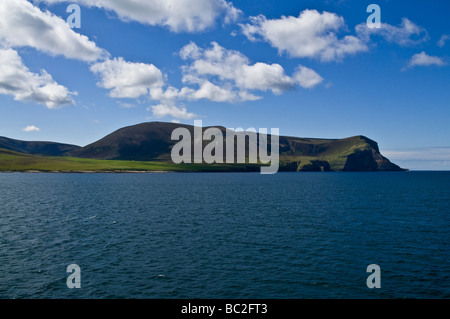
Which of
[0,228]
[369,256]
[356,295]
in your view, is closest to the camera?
[356,295]

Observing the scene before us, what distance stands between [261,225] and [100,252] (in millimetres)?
31245

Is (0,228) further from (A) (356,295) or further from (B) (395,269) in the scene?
(B) (395,269)

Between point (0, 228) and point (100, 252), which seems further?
point (0, 228)

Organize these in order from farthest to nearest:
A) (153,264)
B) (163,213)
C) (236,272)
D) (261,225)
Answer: (163,213) → (261,225) → (153,264) → (236,272)

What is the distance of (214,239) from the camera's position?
4944 centimetres

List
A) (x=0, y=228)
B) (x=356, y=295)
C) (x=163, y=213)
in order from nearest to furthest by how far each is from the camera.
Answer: (x=356, y=295)
(x=0, y=228)
(x=163, y=213)

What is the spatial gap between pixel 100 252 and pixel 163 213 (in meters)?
33.6

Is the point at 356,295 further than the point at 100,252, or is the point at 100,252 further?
the point at 100,252

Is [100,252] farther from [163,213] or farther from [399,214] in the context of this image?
[399,214]

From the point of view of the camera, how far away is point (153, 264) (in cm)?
3744

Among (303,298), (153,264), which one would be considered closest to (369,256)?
(303,298)

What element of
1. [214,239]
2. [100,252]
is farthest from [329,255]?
[100,252]
